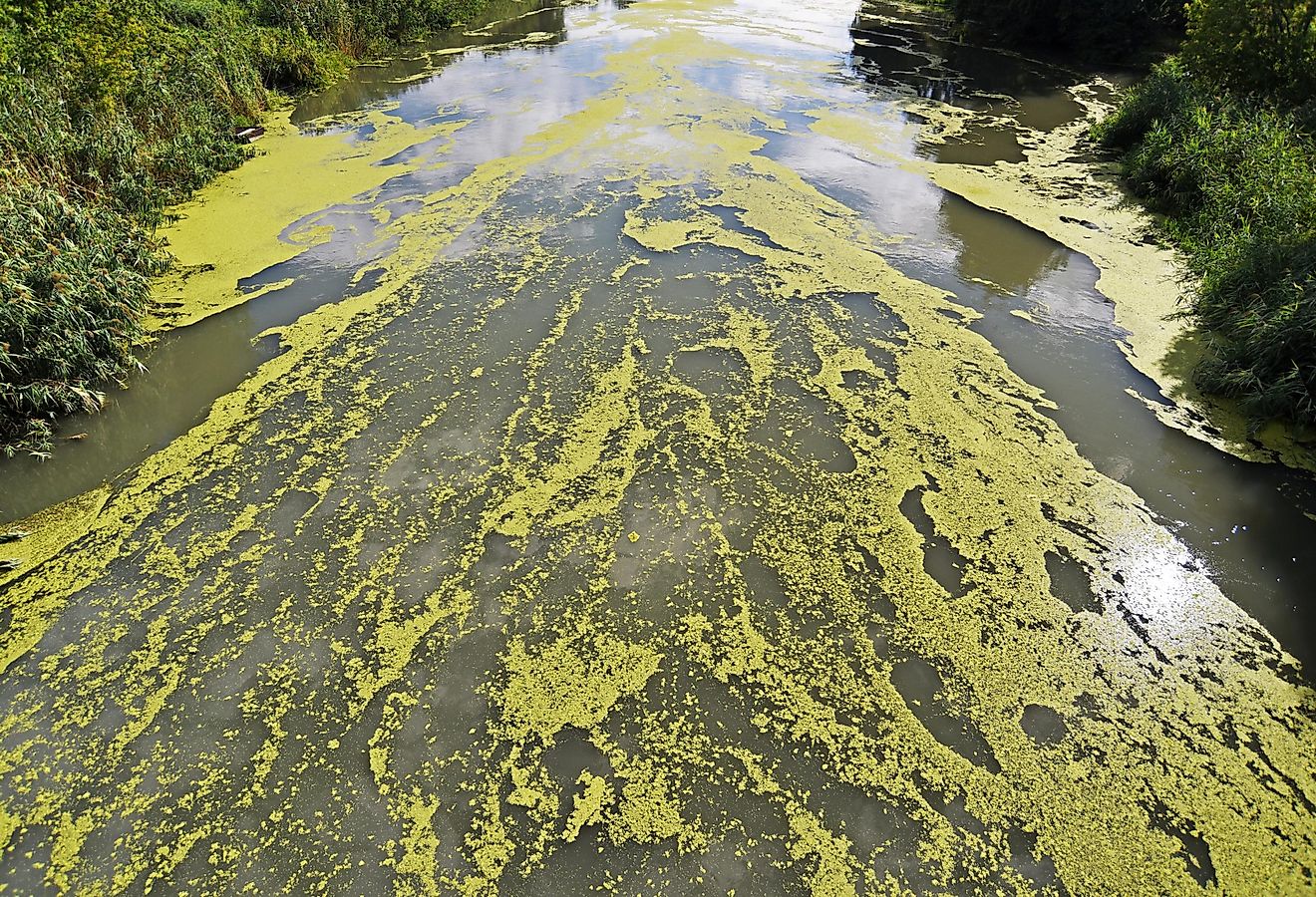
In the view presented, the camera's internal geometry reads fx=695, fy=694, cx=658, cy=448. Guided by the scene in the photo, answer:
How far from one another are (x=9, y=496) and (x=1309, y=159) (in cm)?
703

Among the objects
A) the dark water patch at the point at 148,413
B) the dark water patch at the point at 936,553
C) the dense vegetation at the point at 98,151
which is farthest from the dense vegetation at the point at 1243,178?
the dense vegetation at the point at 98,151

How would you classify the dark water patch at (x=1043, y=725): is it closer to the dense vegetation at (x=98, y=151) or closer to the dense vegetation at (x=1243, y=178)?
the dense vegetation at (x=1243, y=178)

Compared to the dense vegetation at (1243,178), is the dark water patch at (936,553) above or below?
below

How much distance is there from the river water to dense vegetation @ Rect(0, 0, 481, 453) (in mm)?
238

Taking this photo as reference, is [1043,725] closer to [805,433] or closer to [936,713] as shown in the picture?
[936,713]

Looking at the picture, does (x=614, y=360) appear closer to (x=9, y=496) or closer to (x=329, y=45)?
(x=9, y=496)

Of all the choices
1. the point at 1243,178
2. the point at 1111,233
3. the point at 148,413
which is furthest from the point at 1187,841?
the point at 1243,178

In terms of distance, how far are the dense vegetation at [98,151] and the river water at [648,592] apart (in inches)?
9.4

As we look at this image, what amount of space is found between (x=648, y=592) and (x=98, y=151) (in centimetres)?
453

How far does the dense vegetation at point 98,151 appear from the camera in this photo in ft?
9.45

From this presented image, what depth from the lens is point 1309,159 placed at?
436 centimetres

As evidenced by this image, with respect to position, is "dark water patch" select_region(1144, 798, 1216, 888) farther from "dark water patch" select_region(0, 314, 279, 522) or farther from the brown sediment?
"dark water patch" select_region(0, 314, 279, 522)

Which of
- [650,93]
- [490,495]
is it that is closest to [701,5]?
[650,93]

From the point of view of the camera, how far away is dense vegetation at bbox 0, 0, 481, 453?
2879 millimetres
